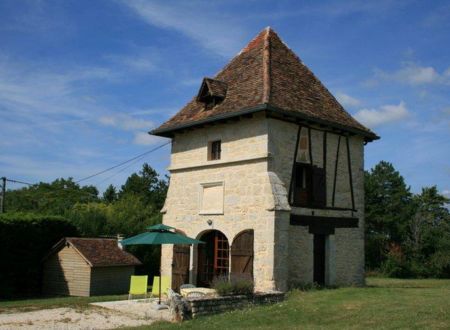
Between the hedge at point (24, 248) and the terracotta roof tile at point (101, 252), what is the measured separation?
1383 millimetres

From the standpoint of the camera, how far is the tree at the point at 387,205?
43969mm

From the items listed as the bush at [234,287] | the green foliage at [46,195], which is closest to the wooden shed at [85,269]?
the bush at [234,287]

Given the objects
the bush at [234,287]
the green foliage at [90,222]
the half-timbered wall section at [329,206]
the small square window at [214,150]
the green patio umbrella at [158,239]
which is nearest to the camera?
the bush at [234,287]

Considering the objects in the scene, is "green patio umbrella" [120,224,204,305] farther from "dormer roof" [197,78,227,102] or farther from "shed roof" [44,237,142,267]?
"shed roof" [44,237,142,267]

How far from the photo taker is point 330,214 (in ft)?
59.9

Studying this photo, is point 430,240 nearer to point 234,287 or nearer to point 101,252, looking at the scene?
point 101,252

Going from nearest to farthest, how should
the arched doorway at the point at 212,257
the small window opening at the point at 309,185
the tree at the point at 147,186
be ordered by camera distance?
the small window opening at the point at 309,185
the arched doorway at the point at 212,257
the tree at the point at 147,186

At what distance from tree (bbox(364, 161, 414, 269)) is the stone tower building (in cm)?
2338

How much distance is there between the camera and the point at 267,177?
16234 millimetres

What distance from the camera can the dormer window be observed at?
1850cm

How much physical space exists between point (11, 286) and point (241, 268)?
10.4 meters

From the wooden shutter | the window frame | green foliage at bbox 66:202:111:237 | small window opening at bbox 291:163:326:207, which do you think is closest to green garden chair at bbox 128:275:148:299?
the window frame

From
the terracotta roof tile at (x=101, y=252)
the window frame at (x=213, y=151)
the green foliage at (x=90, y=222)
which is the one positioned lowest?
the terracotta roof tile at (x=101, y=252)

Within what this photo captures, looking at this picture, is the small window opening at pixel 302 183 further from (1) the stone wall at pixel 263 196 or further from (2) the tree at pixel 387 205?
(2) the tree at pixel 387 205
